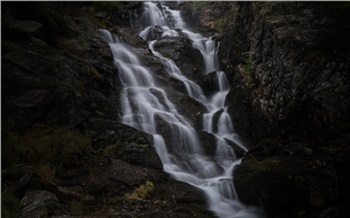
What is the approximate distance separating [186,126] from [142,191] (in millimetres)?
4667

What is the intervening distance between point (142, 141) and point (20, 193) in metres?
4.22

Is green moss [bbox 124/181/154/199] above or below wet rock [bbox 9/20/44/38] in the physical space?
below

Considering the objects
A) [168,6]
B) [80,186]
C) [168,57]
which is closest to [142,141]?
[80,186]

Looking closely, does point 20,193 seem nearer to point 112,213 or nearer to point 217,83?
point 112,213

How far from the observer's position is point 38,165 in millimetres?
8570

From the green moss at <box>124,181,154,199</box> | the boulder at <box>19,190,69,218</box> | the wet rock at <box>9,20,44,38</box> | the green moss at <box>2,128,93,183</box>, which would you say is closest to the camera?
the boulder at <box>19,190,69,218</box>

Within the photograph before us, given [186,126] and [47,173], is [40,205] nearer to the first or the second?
[47,173]

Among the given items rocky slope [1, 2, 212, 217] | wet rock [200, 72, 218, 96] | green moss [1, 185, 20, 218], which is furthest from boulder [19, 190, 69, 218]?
wet rock [200, 72, 218, 96]

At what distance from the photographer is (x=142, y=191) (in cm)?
855

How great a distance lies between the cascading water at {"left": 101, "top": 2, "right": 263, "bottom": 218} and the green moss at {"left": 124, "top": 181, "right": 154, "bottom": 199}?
158cm

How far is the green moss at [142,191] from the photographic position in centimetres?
834

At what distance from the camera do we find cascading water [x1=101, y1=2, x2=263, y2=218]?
→ 9.77 meters

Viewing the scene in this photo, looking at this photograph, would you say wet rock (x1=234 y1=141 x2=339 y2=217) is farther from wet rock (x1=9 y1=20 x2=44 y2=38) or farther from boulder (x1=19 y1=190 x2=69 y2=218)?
wet rock (x1=9 y1=20 x2=44 y2=38)

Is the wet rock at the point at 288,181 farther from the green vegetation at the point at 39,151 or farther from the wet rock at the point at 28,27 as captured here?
the wet rock at the point at 28,27
